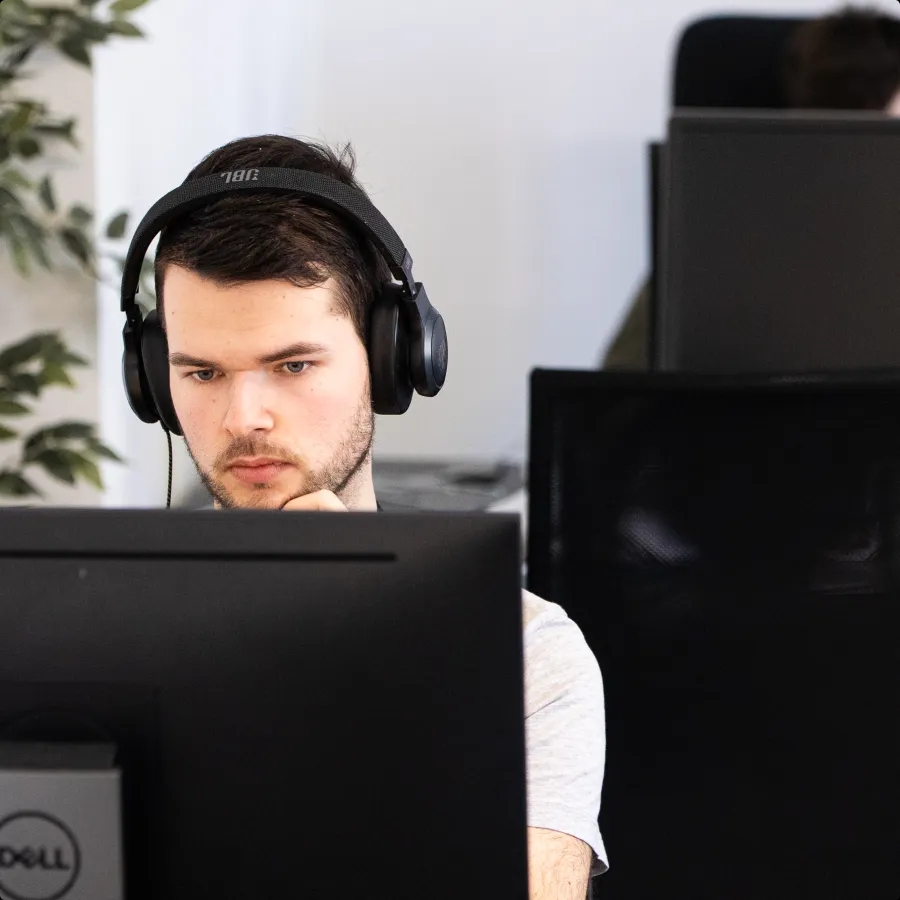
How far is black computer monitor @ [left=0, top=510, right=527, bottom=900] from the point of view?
60cm

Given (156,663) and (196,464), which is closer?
(156,663)

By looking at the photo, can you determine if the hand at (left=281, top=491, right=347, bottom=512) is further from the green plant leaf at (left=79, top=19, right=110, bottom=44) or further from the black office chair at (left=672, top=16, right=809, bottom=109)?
the black office chair at (left=672, top=16, right=809, bottom=109)

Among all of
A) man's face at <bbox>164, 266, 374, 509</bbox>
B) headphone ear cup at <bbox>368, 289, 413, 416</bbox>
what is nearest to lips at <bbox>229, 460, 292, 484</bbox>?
man's face at <bbox>164, 266, 374, 509</bbox>

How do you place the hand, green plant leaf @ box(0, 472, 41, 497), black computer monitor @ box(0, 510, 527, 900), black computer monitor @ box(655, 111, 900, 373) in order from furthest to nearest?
1. green plant leaf @ box(0, 472, 41, 497)
2. black computer monitor @ box(655, 111, 900, 373)
3. the hand
4. black computer monitor @ box(0, 510, 527, 900)

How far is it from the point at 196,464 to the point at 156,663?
19.6 inches

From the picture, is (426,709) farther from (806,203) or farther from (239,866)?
(806,203)

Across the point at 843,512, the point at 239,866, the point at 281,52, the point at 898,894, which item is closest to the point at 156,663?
the point at 239,866

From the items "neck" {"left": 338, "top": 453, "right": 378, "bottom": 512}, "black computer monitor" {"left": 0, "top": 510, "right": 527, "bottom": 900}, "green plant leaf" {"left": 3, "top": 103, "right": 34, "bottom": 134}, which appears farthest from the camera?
"green plant leaf" {"left": 3, "top": 103, "right": 34, "bottom": 134}

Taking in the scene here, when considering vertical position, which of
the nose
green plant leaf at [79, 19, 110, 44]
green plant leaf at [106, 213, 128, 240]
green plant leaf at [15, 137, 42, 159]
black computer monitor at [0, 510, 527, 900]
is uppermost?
green plant leaf at [79, 19, 110, 44]

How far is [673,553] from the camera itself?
3.56 ft

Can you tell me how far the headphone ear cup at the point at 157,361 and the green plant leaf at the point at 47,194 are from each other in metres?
0.92

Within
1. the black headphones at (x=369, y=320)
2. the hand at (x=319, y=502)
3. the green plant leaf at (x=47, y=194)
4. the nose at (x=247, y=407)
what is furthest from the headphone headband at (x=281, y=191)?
the green plant leaf at (x=47, y=194)

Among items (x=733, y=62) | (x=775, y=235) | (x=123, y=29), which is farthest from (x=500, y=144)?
(x=775, y=235)

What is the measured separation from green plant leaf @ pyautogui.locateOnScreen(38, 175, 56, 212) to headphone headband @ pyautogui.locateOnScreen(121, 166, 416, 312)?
957 millimetres
